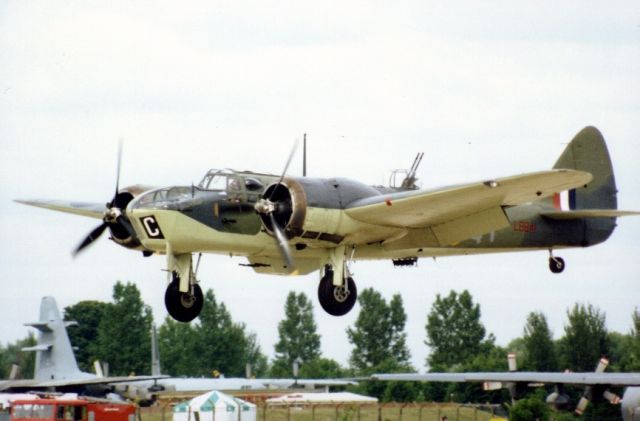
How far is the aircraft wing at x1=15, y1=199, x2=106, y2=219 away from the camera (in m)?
36.8

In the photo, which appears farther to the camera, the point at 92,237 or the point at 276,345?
the point at 276,345

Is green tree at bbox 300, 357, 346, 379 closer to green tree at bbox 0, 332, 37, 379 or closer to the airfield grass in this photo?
green tree at bbox 0, 332, 37, 379

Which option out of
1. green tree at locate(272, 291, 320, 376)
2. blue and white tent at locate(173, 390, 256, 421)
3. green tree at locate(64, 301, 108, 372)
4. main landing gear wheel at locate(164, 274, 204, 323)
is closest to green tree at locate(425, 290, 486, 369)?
green tree at locate(272, 291, 320, 376)

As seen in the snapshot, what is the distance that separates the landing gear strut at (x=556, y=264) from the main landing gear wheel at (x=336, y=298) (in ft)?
23.7

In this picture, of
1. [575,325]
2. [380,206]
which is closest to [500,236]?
[380,206]

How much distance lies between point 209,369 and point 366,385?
893 inches

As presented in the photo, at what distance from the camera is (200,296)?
109 feet

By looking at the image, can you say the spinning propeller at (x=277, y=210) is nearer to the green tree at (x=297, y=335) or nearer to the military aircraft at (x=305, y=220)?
the military aircraft at (x=305, y=220)

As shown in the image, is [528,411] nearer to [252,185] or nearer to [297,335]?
[252,185]

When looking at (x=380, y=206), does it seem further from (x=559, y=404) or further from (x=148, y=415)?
(x=148, y=415)

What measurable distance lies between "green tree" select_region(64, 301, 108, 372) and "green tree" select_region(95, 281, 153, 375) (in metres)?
1.36

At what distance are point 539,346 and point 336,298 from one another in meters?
36.8

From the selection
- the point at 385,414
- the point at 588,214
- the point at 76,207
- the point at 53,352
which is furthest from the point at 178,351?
the point at 588,214

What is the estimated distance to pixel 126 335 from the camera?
98312 millimetres
